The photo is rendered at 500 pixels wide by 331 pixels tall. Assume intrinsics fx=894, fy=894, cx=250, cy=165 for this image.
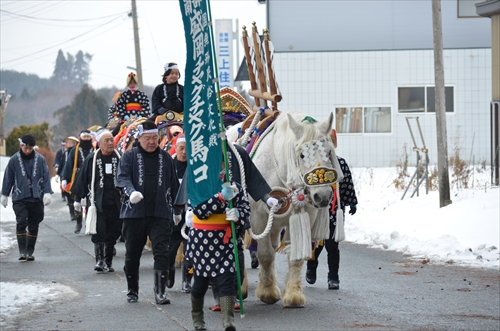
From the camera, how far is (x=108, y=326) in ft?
27.3

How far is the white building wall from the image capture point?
104 ft

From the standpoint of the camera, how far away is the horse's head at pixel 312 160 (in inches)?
336

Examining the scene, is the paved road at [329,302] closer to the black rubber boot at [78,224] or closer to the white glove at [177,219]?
the white glove at [177,219]

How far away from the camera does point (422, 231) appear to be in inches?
607

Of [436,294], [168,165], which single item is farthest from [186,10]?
[436,294]

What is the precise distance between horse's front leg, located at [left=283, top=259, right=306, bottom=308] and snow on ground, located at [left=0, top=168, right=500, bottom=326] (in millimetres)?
2696

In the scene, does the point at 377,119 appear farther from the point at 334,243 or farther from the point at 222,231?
the point at 222,231

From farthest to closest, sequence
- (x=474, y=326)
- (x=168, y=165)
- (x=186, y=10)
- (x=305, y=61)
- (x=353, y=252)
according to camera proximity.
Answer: (x=305, y=61)
(x=353, y=252)
(x=168, y=165)
(x=474, y=326)
(x=186, y=10)

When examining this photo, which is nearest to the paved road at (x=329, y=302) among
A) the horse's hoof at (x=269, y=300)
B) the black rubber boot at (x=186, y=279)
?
the horse's hoof at (x=269, y=300)

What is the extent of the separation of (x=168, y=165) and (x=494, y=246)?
5863mm

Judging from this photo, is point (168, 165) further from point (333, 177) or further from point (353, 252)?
point (353, 252)

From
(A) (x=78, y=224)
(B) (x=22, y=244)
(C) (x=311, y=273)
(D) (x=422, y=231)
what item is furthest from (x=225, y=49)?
(C) (x=311, y=273)

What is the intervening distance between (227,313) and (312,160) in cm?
195

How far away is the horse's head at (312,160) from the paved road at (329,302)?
3.96 ft
